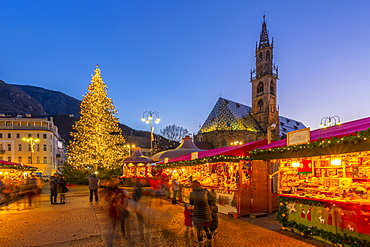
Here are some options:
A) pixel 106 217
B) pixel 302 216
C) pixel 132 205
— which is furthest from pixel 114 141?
pixel 302 216

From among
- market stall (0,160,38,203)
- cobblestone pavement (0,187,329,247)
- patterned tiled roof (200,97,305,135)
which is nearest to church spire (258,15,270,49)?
patterned tiled roof (200,97,305,135)

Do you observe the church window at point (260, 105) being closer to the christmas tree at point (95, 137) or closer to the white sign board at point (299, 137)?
the christmas tree at point (95, 137)

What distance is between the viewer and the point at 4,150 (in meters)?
54.7

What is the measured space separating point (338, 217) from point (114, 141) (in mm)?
25913

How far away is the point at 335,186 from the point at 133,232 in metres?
7.32

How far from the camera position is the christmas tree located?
28.1m

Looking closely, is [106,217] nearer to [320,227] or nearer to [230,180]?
[230,180]

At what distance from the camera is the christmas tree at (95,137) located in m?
28.1

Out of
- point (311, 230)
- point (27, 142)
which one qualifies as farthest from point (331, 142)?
point (27, 142)

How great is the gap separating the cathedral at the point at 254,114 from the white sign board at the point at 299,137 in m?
53.8

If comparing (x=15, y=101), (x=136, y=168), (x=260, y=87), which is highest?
(x=15, y=101)

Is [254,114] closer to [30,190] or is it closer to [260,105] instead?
[260,105]

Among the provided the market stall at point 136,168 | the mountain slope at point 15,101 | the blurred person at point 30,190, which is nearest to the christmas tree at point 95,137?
the market stall at point 136,168

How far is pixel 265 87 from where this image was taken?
7250 cm
